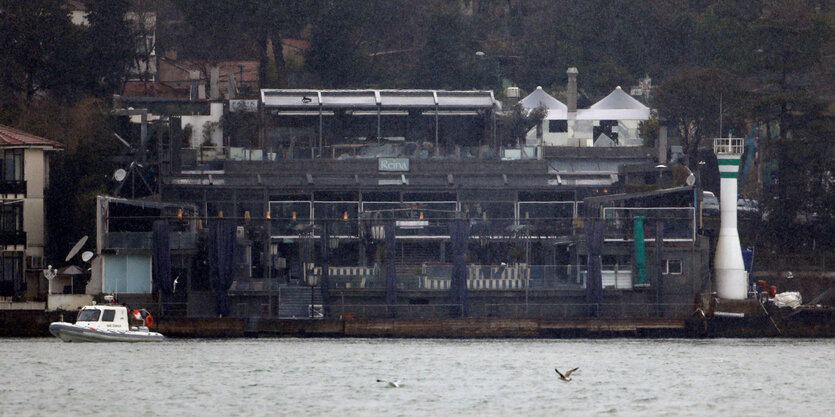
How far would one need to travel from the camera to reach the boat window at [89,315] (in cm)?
6538

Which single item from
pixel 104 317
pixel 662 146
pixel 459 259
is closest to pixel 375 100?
pixel 662 146

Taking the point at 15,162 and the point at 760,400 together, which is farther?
the point at 15,162

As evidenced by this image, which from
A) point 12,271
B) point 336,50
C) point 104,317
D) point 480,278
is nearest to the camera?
point 104,317

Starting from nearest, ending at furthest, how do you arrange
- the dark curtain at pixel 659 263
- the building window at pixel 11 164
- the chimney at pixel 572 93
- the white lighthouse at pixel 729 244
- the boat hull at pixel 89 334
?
the boat hull at pixel 89 334
the dark curtain at pixel 659 263
the white lighthouse at pixel 729 244
the building window at pixel 11 164
the chimney at pixel 572 93

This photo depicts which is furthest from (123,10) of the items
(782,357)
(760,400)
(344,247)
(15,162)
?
(760,400)

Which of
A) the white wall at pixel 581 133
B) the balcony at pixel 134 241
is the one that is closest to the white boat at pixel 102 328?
the balcony at pixel 134 241

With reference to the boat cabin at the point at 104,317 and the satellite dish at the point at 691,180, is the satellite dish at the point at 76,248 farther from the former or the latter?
the satellite dish at the point at 691,180

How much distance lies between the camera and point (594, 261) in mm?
69938

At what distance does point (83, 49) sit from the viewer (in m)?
94.4

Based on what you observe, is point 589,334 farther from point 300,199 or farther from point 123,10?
point 123,10

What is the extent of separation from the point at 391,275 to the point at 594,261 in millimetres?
8912

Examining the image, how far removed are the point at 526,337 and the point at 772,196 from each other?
2273 cm

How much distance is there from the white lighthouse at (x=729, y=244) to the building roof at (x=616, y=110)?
978 inches

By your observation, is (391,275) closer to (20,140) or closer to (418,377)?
(418,377)
